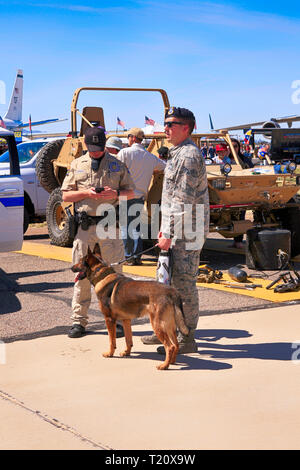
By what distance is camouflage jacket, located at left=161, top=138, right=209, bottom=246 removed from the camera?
5.22 metres

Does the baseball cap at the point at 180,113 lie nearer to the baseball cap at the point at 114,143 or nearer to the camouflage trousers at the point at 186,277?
the camouflage trousers at the point at 186,277

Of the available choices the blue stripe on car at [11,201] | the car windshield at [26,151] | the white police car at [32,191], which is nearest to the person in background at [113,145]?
the blue stripe on car at [11,201]

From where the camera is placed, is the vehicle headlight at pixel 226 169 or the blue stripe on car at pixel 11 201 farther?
the vehicle headlight at pixel 226 169

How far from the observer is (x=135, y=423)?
4.00m

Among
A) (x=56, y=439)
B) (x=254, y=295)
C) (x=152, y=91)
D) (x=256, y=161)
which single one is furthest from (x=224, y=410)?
(x=256, y=161)

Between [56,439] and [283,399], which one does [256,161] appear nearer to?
[283,399]

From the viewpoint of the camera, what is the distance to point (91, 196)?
5863 millimetres

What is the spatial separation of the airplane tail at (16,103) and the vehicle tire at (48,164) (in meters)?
→ 66.0

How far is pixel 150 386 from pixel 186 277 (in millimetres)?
1052

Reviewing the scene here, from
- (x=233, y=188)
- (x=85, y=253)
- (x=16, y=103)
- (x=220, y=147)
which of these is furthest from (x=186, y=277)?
(x=16, y=103)

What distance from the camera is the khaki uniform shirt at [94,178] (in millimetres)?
5953

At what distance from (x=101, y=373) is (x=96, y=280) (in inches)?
30.3

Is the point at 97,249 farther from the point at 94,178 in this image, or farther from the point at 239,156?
the point at 239,156

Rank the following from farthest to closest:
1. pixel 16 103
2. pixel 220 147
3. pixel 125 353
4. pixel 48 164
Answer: pixel 16 103
pixel 48 164
pixel 220 147
pixel 125 353
